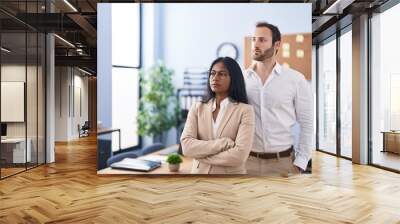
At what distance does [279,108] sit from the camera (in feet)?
17.9

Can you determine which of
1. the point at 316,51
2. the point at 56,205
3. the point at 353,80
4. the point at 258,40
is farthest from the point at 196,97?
the point at 316,51

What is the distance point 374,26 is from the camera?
695 cm

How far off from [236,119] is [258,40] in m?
1.19

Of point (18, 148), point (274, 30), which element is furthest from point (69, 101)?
point (274, 30)

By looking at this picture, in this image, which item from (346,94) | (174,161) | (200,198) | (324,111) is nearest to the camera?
(200,198)

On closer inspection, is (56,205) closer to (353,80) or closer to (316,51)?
(353,80)

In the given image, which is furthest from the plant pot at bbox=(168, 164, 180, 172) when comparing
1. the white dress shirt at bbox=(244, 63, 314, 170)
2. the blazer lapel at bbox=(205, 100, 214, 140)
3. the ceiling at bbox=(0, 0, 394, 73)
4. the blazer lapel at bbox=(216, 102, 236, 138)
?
the ceiling at bbox=(0, 0, 394, 73)

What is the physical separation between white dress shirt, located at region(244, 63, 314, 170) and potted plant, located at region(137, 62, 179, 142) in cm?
110

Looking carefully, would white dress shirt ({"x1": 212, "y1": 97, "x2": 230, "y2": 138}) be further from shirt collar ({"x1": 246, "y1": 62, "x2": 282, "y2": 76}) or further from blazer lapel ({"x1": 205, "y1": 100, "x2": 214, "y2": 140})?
shirt collar ({"x1": 246, "y1": 62, "x2": 282, "y2": 76})

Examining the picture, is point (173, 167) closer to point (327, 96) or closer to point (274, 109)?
point (274, 109)

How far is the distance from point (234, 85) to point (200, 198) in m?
1.78

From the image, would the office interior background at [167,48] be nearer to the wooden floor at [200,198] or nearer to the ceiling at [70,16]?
the wooden floor at [200,198]

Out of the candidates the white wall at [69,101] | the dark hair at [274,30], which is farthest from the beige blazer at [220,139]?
the white wall at [69,101]

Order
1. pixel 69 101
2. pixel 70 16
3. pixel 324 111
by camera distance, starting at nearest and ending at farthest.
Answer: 1. pixel 70 16
2. pixel 324 111
3. pixel 69 101
